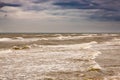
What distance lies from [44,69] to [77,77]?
9.78 ft

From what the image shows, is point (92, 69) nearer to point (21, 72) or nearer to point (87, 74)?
point (87, 74)

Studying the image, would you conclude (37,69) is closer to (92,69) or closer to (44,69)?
(44,69)

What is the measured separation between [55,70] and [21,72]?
1.90 m

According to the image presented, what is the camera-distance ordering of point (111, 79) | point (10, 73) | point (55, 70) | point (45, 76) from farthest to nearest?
1. point (55, 70)
2. point (10, 73)
3. point (45, 76)
4. point (111, 79)

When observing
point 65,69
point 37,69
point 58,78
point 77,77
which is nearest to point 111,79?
point 77,77

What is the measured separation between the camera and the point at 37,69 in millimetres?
15297

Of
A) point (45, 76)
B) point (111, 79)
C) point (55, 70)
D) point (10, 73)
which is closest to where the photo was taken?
point (111, 79)

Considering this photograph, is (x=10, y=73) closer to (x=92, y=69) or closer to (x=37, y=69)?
(x=37, y=69)

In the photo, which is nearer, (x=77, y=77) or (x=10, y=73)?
(x=77, y=77)

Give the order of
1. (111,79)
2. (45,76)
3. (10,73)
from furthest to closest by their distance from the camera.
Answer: (10,73) → (45,76) → (111,79)

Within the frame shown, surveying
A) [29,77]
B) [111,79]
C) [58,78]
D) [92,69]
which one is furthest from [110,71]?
[29,77]

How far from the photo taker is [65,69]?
15258 mm

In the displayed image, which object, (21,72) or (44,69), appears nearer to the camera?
(21,72)

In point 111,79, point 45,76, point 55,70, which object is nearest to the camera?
point 111,79
